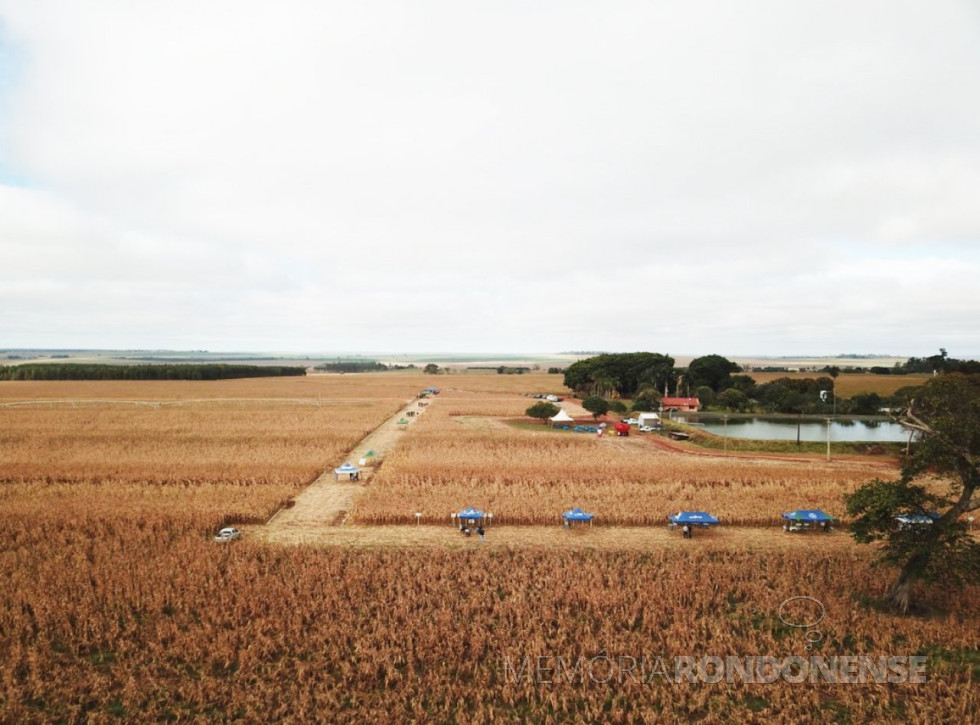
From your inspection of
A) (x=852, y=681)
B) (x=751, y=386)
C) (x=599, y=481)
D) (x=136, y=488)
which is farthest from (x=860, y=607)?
(x=751, y=386)

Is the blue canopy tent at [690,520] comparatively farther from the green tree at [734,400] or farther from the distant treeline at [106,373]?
the distant treeline at [106,373]

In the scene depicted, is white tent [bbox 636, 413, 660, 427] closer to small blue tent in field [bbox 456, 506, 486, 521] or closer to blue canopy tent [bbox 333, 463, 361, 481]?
blue canopy tent [bbox 333, 463, 361, 481]

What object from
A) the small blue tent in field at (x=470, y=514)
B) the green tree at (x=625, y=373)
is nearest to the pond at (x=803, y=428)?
the green tree at (x=625, y=373)

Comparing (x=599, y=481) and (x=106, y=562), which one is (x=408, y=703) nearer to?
(x=106, y=562)

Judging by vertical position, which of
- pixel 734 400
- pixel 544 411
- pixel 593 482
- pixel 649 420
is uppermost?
pixel 734 400

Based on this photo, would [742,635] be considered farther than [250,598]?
No

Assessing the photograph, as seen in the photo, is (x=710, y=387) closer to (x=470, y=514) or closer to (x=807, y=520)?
(x=807, y=520)

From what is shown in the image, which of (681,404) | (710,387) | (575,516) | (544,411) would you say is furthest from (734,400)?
(575,516)
